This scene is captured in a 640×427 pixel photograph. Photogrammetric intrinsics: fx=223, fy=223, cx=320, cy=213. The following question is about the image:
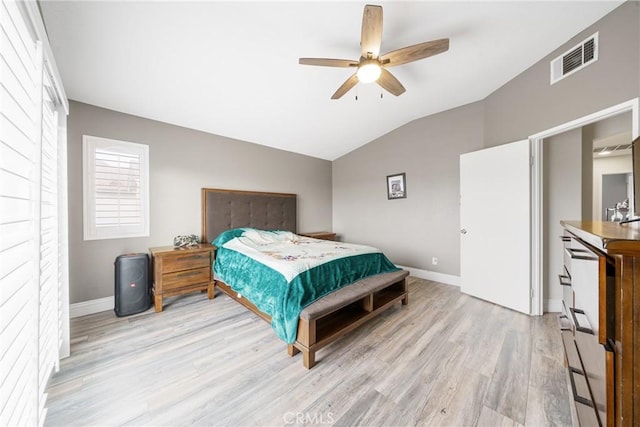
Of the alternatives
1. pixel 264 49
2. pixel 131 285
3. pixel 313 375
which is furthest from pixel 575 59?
pixel 131 285

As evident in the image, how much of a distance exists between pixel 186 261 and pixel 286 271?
161 cm

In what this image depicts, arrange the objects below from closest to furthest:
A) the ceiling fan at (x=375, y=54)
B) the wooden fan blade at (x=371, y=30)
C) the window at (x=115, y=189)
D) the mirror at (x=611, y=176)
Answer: the wooden fan blade at (x=371, y=30), the ceiling fan at (x=375, y=54), the window at (x=115, y=189), the mirror at (x=611, y=176)

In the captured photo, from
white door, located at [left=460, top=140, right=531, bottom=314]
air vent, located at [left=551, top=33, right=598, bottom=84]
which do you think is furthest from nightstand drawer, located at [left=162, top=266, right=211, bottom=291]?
air vent, located at [left=551, top=33, right=598, bottom=84]

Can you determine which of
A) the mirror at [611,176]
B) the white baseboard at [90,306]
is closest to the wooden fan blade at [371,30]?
the white baseboard at [90,306]

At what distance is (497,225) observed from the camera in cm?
284

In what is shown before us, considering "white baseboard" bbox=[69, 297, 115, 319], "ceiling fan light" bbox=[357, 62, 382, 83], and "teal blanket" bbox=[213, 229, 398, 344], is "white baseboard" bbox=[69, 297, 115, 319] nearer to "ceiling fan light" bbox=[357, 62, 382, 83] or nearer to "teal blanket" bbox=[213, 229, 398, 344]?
"teal blanket" bbox=[213, 229, 398, 344]

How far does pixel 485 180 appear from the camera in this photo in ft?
9.67

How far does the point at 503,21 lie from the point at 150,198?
4.27 meters

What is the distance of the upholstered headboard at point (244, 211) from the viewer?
338 cm

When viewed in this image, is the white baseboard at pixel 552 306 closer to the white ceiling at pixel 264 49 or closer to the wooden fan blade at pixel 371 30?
the white ceiling at pixel 264 49

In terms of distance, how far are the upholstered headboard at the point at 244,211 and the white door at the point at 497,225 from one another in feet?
9.65

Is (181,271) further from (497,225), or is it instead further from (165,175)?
(497,225)

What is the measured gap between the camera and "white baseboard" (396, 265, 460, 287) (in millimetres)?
3547

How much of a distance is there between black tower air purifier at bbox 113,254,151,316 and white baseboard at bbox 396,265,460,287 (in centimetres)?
366
